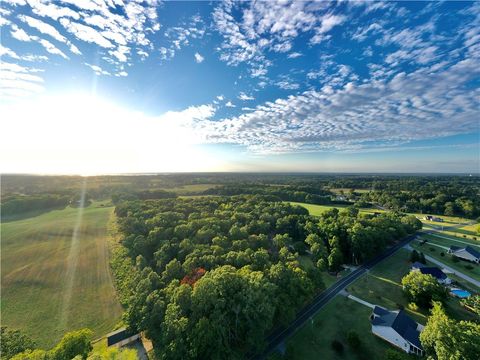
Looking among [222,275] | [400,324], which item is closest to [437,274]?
[400,324]

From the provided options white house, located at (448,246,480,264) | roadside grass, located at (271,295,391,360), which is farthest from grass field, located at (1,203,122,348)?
white house, located at (448,246,480,264)

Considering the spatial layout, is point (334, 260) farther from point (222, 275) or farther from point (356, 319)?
point (222, 275)

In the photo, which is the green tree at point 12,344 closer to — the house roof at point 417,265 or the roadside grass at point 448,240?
the house roof at point 417,265

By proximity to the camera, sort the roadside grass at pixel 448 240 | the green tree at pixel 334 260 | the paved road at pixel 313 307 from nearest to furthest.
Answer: the paved road at pixel 313 307, the green tree at pixel 334 260, the roadside grass at pixel 448 240

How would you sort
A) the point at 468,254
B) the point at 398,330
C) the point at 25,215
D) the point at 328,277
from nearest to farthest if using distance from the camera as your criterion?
the point at 398,330 < the point at 328,277 < the point at 468,254 < the point at 25,215

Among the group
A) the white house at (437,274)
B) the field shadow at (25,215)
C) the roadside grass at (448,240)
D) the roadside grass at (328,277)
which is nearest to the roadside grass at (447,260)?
the roadside grass at (448,240)

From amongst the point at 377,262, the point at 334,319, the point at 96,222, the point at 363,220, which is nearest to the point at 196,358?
the point at 334,319

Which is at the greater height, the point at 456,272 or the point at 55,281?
the point at 55,281
